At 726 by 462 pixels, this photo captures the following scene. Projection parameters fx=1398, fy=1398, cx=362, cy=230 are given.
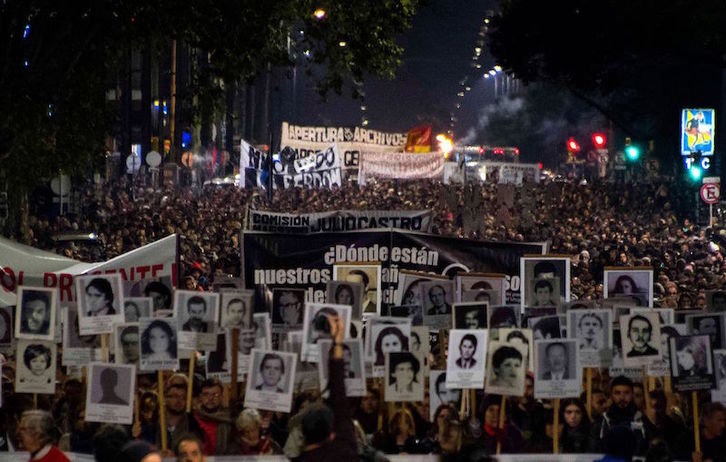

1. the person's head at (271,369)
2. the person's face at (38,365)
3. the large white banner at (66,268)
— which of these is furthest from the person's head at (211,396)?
the large white banner at (66,268)

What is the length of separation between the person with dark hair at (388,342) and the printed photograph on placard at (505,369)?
2.92 ft

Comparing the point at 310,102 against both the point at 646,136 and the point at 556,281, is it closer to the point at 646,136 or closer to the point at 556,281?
the point at 646,136

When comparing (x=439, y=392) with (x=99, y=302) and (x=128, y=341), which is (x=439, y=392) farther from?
(x=99, y=302)

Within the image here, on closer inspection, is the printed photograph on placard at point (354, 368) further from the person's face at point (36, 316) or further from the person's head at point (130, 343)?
the person's face at point (36, 316)

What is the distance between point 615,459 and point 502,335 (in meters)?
3.41

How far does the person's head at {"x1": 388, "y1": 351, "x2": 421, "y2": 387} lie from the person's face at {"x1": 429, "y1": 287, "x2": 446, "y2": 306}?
270cm

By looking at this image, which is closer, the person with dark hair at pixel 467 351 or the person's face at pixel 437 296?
the person with dark hair at pixel 467 351

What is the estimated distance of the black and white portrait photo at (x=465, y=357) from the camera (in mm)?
9891

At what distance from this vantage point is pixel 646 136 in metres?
Result: 63.5

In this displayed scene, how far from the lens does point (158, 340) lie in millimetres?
9891

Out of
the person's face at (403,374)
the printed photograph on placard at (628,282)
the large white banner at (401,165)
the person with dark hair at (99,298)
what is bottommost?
the person's face at (403,374)

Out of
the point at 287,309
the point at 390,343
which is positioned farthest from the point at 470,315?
the point at 287,309

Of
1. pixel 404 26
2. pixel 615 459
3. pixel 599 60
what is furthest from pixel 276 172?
pixel 615 459

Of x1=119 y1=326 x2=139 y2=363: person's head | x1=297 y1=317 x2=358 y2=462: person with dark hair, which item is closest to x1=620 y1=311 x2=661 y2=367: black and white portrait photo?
x1=119 y1=326 x2=139 y2=363: person's head
